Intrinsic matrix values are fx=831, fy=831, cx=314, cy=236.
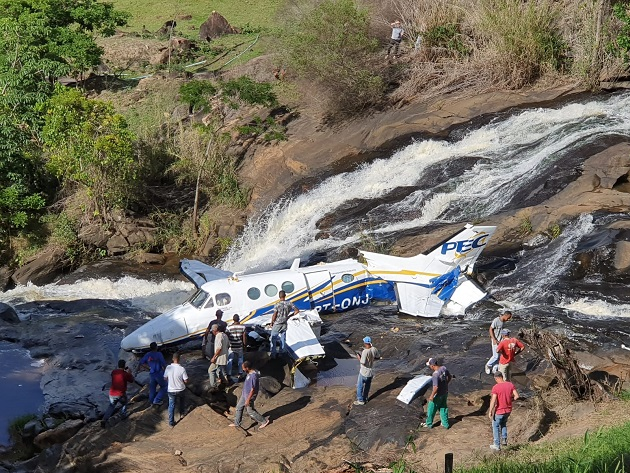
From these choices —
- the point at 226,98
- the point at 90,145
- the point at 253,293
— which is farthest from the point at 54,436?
the point at 226,98

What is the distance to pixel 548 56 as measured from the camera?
34.2 m

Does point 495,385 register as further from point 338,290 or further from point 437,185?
point 437,185

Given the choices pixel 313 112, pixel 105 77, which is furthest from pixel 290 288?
pixel 105 77

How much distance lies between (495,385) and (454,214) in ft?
43.3

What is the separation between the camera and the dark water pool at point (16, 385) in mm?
19812

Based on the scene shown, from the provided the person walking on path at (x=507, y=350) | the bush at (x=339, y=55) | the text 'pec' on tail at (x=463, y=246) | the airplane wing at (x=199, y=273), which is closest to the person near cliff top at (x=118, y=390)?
the airplane wing at (x=199, y=273)

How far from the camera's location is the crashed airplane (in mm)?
20578

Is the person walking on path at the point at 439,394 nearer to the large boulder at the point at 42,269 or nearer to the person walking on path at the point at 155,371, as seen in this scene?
the person walking on path at the point at 155,371

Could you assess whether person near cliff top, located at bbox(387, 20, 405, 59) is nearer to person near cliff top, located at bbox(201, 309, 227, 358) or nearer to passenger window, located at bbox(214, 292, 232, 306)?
passenger window, located at bbox(214, 292, 232, 306)

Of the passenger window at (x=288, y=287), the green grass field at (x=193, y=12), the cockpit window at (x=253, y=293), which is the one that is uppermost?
the green grass field at (x=193, y=12)

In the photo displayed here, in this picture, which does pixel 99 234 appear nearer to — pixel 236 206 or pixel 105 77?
pixel 236 206

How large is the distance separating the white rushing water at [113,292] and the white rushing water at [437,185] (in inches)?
106

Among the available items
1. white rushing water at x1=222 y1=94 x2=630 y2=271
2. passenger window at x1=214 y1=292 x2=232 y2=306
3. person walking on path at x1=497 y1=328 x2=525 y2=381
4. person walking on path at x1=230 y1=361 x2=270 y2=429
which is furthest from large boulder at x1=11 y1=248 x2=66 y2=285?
person walking on path at x1=497 y1=328 x2=525 y2=381

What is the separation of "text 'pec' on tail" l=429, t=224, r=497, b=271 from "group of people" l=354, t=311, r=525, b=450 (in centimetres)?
467
